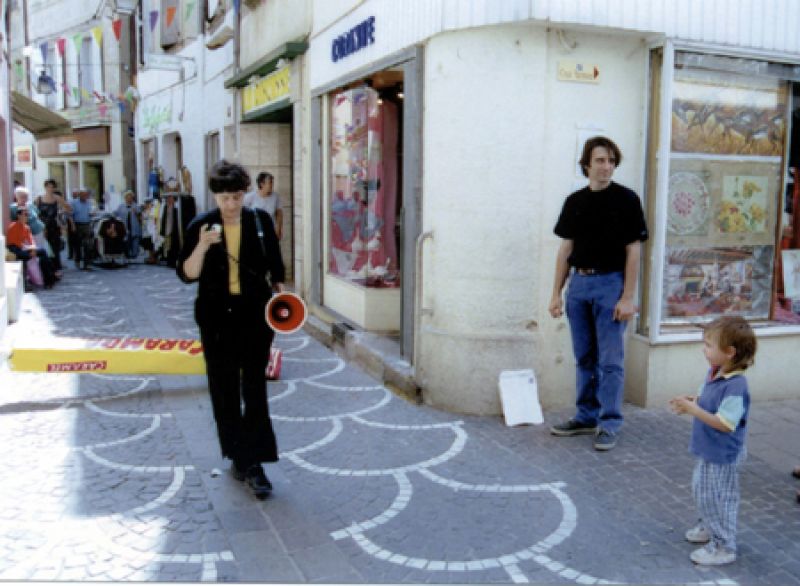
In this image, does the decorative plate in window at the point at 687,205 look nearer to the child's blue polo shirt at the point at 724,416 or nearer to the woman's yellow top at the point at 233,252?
Result: the child's blue polo shirt at the point at 724,416

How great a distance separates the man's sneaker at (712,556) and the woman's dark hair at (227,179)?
2788mm

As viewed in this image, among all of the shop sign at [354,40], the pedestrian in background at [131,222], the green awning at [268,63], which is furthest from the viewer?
the pedestrian in background at [131,222]

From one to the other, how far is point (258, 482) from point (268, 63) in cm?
683

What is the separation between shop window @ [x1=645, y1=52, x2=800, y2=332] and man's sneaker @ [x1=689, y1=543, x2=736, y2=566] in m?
2.49

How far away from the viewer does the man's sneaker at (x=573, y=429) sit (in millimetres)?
4988

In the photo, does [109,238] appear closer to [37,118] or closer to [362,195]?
[37,118]

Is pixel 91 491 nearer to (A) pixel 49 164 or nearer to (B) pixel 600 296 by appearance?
(B) pixel 600 296

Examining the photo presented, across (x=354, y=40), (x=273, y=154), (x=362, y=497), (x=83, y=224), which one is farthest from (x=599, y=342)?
(x=83, y=224)

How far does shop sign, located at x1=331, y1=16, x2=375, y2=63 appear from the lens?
6.67m

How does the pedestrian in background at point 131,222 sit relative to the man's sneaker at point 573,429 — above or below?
above

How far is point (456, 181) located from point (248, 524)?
108 inches

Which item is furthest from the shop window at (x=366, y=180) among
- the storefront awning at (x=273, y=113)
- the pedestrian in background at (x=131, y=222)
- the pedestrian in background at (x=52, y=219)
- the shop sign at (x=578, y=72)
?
the pedestrian in background at (x=131, y=222)

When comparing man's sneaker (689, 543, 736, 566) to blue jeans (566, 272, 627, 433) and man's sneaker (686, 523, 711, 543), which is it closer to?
man's sneaker (686, 523, 711, 543)

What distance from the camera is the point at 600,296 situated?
15.4 ft
